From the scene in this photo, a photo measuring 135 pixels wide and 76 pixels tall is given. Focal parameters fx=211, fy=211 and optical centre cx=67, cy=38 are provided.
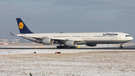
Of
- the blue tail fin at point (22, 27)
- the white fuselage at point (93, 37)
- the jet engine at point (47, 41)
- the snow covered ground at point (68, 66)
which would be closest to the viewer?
the snow covered ground at point (68, 66)

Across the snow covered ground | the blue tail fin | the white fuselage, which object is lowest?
the snow covered ground

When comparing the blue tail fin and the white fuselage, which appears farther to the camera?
the blue tail fin

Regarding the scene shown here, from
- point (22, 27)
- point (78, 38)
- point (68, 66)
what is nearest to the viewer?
point (68, 66)

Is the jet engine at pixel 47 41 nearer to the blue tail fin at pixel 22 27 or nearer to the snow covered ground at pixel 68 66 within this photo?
the blue tail fin at pixel 22 27

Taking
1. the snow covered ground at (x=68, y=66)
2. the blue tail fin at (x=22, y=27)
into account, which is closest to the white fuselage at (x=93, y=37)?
the blue tail fin at (x=22, y=27)

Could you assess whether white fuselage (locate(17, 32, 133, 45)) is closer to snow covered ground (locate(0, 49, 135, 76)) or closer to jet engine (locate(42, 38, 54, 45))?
jet engine (locate(42, 38, 54, 45))

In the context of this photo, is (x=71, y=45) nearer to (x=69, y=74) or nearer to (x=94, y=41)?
(x=94, y=41)

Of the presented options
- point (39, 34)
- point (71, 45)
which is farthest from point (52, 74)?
point (39, 34)

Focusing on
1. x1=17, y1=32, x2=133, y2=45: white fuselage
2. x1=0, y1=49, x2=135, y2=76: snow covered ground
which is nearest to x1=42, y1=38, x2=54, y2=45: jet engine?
x1=17, y1=32, x2=133, y2=45: white fuselage

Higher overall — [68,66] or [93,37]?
[93,37]

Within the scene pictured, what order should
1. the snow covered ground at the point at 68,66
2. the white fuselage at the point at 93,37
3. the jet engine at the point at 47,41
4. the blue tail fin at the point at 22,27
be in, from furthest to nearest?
the blue tail fin at the point at 22,27 → the jet engine at the point at 47,41 → the white fuselage at the point at 93,37 → the snow covered ground at the point at 68,66

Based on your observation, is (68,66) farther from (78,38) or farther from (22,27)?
(22,27)

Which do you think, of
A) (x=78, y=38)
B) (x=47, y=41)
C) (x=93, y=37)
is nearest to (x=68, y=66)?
(x=93, y=37)

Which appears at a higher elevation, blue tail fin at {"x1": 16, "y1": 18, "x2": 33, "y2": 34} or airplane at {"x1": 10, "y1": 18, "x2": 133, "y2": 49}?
blue tail fin at {"x1": 16, "y1": 18, "x2": 33, "y2": 34}
